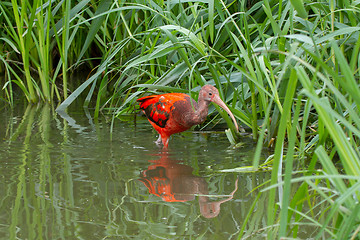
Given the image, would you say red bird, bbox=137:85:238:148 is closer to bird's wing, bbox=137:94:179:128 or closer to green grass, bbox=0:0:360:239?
bird's wing, bbox=137:94:179:128

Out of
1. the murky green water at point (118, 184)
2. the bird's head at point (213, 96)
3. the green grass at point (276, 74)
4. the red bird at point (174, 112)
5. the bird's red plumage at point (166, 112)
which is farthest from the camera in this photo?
the bird's red plumage at point (166, 112)

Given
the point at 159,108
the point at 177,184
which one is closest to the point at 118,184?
the point at 177,184

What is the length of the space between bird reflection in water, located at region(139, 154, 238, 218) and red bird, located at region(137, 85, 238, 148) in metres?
0.39

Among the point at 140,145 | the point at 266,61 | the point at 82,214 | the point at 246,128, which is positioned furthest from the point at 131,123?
the point at 82,214

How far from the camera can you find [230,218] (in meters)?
2.64

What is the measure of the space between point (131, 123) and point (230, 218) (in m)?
2.45

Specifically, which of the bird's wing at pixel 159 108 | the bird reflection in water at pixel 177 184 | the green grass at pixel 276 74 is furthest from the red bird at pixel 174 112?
the bird reflection in water at pixel 177 184

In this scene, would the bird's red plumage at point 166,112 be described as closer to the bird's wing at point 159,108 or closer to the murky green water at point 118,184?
the bird's wing at point 159,108

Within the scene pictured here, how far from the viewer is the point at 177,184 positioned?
331cm

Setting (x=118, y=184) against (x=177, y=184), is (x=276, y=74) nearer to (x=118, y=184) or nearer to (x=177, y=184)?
(x=177, y=184)

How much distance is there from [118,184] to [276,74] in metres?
1.41

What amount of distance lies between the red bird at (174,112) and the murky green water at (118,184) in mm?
148

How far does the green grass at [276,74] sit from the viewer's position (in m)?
1.59

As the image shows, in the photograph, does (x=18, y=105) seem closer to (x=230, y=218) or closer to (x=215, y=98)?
(x=215, y=98)
